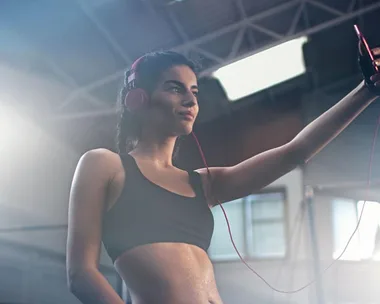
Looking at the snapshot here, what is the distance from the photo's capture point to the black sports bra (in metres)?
0.56

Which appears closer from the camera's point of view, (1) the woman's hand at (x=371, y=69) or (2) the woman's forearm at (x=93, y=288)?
(2) the woman's forearm at (x=93, y=288)

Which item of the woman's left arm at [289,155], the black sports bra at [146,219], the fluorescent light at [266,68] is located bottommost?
the black sports bra at [146,219]

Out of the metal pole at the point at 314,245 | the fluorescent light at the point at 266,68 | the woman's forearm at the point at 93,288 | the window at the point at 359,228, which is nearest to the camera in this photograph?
the woman's forearm at the point at 93,288

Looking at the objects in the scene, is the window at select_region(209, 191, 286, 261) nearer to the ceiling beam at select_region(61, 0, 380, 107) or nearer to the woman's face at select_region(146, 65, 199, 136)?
the ceiling beam at select_region(61, 0, 380, 107)

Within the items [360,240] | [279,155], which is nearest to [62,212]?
[360,240]

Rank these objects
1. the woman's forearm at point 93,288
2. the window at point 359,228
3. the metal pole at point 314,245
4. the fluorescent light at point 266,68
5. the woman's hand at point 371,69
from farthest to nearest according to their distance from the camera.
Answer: the fluorescent light at point 266,68 → the metal pole at point 314,245 → the window at point 359,228 → the woman's hand at point 371,69 → the woman's forearm at point 93,288

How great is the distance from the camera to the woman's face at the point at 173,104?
26.0 inches

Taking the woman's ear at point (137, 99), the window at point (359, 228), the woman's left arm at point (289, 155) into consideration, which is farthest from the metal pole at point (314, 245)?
the woman's ear at point (137, 99)

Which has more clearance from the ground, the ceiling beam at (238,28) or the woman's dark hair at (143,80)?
the ceiling beam at (238,28)

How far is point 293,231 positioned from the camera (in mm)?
1895

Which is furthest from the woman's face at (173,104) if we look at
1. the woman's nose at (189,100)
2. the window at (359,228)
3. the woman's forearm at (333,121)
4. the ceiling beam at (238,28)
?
the ceiling beam at (238,28)

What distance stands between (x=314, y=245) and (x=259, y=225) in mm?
202

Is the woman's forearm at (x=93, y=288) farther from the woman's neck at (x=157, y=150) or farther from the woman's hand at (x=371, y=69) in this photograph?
the woman's hand at (x=371, y=69)

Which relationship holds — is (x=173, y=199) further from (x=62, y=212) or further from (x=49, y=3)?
(x=49, y=3)
